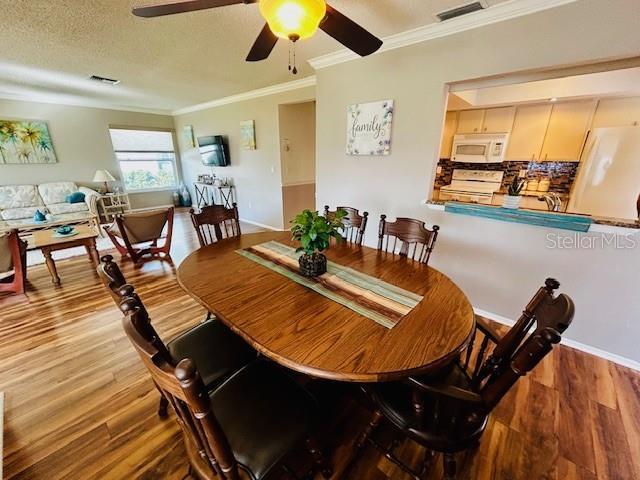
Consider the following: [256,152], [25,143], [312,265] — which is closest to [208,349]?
[312,265]

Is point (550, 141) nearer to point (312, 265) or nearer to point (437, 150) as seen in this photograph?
point (437, 150)

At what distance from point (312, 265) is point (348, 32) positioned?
130 centimetres

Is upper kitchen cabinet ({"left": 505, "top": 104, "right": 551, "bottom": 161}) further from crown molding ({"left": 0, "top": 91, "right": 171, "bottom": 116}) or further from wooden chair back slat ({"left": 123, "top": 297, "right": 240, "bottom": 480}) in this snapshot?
crown molding ({"left": 0, "top": 91, "right": 171, "bottom": 116})

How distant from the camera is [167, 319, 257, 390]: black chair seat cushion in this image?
3.89 feet

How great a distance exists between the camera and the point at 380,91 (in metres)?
2.50

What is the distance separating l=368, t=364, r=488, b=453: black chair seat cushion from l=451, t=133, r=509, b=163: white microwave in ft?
12.2

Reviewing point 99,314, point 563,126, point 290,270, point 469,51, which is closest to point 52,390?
point 99,314

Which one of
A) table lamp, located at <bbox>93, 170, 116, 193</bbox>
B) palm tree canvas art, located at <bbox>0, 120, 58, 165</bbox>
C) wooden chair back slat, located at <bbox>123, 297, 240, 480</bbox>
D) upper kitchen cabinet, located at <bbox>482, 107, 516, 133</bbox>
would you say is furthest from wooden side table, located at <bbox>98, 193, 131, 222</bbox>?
upper kitchen cabinet, located at <bbox>482, 107, 516, 133</bbox>

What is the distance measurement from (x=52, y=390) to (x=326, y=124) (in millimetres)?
3188

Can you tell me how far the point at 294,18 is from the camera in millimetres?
1119

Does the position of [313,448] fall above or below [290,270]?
below

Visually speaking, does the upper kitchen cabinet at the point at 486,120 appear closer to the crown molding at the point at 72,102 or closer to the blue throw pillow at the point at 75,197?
the crown molding at the point at 72,102

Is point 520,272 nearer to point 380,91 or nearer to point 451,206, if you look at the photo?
point 451,206

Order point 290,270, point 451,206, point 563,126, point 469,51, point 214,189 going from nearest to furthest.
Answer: point 290,270 < point 469,51 < point 451,206 < point 563,126 < point 214,189
